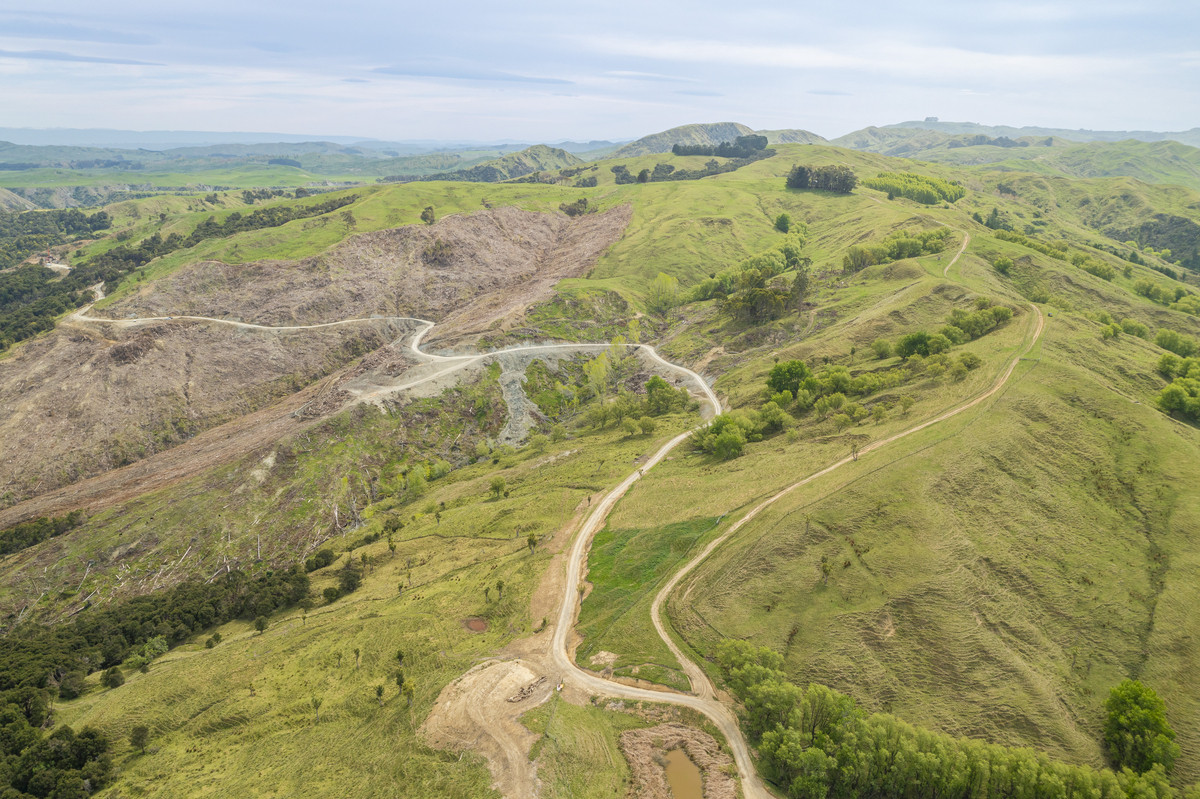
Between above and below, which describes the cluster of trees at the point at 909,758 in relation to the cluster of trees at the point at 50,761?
above

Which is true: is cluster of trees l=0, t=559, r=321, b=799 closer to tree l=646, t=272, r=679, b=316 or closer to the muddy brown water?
the muddy brown water

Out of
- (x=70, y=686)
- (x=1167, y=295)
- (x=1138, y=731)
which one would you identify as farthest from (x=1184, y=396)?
(x=70, y=686)

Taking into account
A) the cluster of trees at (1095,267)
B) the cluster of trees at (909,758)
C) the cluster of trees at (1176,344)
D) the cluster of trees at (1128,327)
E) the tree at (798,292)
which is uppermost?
the cluster of trees at (1095,267)

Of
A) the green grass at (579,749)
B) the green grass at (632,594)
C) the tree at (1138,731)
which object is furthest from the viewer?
the green grass at (632,594)

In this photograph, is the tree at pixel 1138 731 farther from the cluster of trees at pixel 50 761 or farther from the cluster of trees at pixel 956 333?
the cluster of trees at pixel 50 761

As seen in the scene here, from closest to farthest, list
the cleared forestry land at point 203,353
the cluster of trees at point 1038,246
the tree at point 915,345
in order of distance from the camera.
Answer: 1. the tree at point 915,345
2. the cleared forestry land at point 203,353
3. the cluster of trees at point 1038,246

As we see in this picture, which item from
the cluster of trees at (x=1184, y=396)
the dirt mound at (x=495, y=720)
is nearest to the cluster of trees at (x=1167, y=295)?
the cluster of trees at (x=1184, y=396)

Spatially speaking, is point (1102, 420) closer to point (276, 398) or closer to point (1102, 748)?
point (1102, 748)
